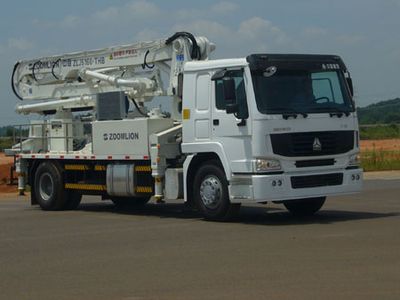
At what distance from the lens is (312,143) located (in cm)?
1511

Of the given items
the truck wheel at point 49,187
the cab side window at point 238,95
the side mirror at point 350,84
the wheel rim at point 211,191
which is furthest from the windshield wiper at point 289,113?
the truck wheel at point 49,187

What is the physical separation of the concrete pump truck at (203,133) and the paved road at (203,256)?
69cm

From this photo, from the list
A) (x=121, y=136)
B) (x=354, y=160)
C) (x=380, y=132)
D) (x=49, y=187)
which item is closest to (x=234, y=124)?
(x=354, y=160)

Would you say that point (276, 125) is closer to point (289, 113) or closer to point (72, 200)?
point (289, 113)

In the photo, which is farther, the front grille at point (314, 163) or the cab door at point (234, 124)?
the front grille at point (314, 163)

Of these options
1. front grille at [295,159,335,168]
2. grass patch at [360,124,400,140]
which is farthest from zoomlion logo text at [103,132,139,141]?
grass patch at [360,124,400,140]

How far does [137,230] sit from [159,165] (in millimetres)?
2039

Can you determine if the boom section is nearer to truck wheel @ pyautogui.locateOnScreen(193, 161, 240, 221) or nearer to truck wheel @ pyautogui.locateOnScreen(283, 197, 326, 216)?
truck wheel @ pyautogui.locateOnScreen(193, 161, 240, 221)

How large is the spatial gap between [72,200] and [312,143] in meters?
7.14

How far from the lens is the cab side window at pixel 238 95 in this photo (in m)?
14.9

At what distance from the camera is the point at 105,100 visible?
18.7 m

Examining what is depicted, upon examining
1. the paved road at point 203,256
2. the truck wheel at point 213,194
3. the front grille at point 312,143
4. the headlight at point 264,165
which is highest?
the front grille at point 312,143

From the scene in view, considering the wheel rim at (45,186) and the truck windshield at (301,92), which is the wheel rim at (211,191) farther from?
the wheel rim at (45,186)

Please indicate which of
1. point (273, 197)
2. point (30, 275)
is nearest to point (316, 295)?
point (30, 275)
